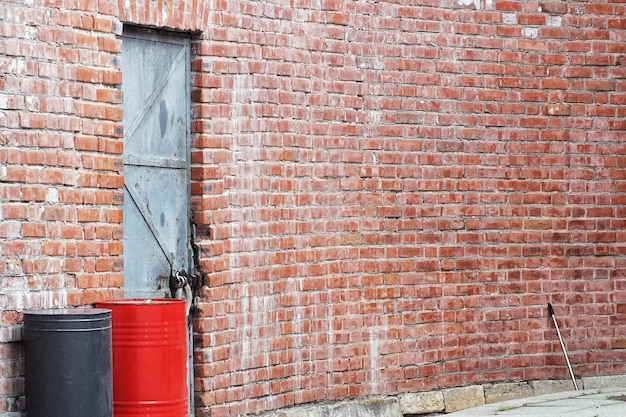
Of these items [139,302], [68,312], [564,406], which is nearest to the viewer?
[68,312]

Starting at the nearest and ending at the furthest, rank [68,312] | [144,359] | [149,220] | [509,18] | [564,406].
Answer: [68,312] → [144,359] → [149,220] → [564,406] → [509,18]

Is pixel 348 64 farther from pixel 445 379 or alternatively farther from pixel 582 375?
pixel 582 375

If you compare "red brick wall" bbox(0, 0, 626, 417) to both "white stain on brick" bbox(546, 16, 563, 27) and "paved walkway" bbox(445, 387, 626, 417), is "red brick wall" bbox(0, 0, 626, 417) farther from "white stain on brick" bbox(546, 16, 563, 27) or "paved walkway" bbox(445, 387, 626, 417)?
"paved walkway" bbox(445, 387, 626, 417)

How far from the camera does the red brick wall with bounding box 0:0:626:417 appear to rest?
6816mm

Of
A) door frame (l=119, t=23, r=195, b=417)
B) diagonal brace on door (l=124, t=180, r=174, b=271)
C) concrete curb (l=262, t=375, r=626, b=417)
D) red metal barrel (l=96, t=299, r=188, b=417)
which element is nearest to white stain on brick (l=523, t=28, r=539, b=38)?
concrete curb (l=262, t=375, r=626, b=417)

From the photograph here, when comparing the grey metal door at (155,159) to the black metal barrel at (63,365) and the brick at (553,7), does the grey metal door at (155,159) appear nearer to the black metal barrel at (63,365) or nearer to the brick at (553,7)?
the black metal barrel at (63,365)

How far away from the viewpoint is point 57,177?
678 cm

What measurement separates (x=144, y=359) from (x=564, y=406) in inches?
135

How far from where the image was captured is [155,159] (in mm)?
7723

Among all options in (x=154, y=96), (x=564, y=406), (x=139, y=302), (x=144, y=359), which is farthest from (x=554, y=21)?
(x=144, y=359)

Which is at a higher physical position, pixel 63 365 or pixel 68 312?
pixel 68 312

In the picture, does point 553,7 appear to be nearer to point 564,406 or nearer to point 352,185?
point 352,185

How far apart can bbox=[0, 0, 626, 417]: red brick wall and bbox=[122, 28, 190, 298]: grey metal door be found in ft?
0.37

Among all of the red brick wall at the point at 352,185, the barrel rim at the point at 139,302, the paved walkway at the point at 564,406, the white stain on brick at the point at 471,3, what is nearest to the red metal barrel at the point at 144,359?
the barrel rim at the point at 139,302
